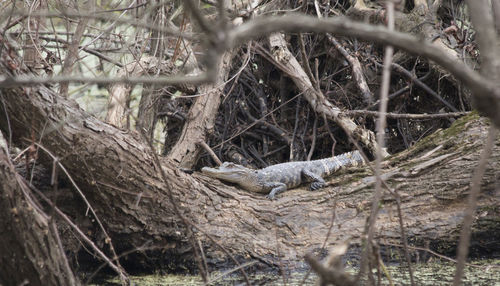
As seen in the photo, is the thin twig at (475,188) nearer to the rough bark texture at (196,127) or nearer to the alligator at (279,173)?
the alligator at (279,173)

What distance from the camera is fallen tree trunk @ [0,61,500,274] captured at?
3963 millimetres

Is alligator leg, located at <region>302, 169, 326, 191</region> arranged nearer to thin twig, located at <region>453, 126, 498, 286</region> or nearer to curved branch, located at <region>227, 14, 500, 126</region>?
thin twig, located at <region>453, 126, 498, 286</region>

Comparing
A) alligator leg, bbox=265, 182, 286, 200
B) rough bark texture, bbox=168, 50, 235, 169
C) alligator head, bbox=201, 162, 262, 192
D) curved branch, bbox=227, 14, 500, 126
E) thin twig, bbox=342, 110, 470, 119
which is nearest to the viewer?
curved branch, bbox=227, 14, 500, 126

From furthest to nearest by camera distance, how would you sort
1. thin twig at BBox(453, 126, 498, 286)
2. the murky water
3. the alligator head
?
1. the alligator head
2. the murky water
3. thin twig at BBox(453, 126, 498, 286)

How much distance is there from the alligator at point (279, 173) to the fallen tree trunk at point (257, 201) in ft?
1.63

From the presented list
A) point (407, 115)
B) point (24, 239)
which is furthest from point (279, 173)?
point (24, 239)

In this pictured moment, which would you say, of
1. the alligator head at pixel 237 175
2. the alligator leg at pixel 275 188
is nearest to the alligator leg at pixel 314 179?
the alligator leg at pixel 275 188

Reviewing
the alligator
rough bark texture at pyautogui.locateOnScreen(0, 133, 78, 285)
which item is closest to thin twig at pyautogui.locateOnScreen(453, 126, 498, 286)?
rough bark texture at pyautogui.locateOnScreen(0, 133, 78, 285)

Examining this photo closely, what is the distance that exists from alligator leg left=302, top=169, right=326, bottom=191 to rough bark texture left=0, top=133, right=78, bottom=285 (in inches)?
101

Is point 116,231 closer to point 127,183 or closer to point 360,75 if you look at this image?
point 127,183

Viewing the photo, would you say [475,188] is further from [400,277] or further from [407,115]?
[407,115]

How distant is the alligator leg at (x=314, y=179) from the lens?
5023 millimetres

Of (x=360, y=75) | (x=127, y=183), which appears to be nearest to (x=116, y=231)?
(x=127, y=183)

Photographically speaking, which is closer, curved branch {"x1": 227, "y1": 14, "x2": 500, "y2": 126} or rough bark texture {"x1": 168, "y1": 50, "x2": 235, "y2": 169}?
curved branch {"x1": 227, "y1": 14, "x2": 500, "y2": 126}
